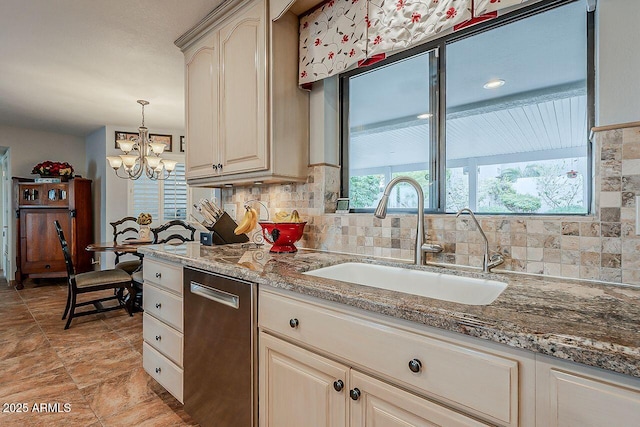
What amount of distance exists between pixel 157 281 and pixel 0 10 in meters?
1.99

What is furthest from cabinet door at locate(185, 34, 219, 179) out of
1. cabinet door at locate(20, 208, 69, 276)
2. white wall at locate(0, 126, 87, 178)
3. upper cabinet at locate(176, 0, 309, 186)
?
white wall at locate(0, 126, 87, 178)

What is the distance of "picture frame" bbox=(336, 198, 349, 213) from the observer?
1986 millimetres

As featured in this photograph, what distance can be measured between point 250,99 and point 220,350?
1354 mm

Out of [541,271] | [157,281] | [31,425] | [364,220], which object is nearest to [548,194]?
[541,271]

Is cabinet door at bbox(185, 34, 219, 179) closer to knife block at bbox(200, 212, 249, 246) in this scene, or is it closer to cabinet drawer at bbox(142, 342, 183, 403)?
knife block at bbox(200, 212, 249, 246)

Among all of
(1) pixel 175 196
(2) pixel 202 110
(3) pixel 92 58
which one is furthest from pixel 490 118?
(1) pixel 175 196

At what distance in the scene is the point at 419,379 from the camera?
0.85 metres

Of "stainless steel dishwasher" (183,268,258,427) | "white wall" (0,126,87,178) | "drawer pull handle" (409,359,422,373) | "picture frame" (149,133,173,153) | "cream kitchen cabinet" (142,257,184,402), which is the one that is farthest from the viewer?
"picture frame" (149,133,173,153)

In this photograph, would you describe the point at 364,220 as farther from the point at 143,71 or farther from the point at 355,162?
the point at 143,71

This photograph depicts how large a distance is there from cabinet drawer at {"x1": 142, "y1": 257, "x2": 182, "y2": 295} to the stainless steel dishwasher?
0.32ft

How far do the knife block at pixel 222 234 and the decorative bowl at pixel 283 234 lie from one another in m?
0.44

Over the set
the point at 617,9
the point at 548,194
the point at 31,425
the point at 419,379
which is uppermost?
the point at 617,9

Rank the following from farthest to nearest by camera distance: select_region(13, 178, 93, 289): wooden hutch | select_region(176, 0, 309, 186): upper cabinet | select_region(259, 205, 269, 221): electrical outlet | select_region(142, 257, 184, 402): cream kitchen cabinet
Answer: select_region(13, 178, 93, 289): wooden hutch → select_region(259, 205, 269, 221): electrical outlet → select_region(176, 0, 309, 186): upper cabinet → select_region(142, 257, 184, 402): cream kitchen cabinet

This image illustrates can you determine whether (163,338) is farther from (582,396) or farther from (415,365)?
(582,396)
